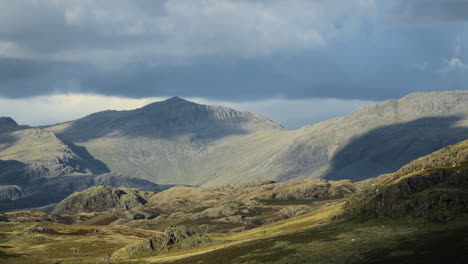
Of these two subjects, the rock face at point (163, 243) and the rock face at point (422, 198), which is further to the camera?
the rock face at point (163, 243)

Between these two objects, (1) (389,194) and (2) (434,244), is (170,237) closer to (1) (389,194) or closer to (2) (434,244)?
(1) (389,194)

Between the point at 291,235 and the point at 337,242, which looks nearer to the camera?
the point at 337,242

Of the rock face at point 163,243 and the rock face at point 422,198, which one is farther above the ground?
the rock face at point 422,198

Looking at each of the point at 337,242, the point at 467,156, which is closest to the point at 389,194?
the point at 337,242

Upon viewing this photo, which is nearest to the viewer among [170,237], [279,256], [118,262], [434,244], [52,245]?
[434,244]

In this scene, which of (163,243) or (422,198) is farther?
(163,243)

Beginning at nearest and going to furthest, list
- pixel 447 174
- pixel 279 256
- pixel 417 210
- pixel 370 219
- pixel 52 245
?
pixel 279 256, pixel 417 210, pixel 370 219, pixel 447 174, pixel 52 245

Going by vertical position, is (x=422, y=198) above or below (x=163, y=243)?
above

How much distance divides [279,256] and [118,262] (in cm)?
5212

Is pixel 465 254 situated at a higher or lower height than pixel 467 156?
lower

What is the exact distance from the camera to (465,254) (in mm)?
66062

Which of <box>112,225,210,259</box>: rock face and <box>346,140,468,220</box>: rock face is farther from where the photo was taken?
<box>112,225,210,259</box>: rock face

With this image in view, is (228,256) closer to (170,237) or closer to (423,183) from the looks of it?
(423,183)

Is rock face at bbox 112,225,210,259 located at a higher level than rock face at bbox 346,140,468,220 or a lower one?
lower
